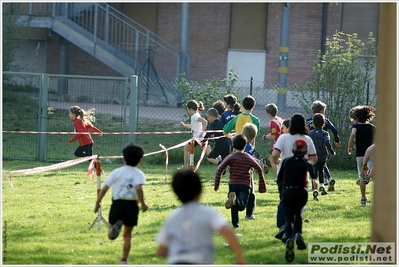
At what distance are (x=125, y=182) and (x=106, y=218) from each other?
8.74ft

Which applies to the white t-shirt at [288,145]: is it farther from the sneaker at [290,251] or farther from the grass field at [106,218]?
the sneaker at [290,251]

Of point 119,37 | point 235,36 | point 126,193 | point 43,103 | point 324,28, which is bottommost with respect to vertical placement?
point 126,193

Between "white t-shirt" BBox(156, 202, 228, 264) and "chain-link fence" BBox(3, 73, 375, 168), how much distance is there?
37.3 feet

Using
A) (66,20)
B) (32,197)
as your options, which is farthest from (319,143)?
(66,20)

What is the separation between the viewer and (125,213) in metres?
7.55

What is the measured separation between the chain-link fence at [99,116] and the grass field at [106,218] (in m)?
3.25

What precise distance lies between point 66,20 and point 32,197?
15255 millimetres

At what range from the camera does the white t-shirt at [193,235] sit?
5.29 m

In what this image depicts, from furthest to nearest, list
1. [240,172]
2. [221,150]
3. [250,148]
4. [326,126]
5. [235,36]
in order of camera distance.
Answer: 1. [235,36]
2. [221,150]
3. [326,126]
4. [250,148]
5. [240,172]

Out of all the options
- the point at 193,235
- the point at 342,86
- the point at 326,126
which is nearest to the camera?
the point at 193,235

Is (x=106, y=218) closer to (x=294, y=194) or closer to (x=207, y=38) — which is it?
(x=294, y=194)

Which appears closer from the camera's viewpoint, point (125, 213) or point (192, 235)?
point (192, 235)

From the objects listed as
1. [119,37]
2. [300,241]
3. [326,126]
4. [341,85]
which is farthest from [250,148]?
[119,37]

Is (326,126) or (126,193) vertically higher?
(326,126)
